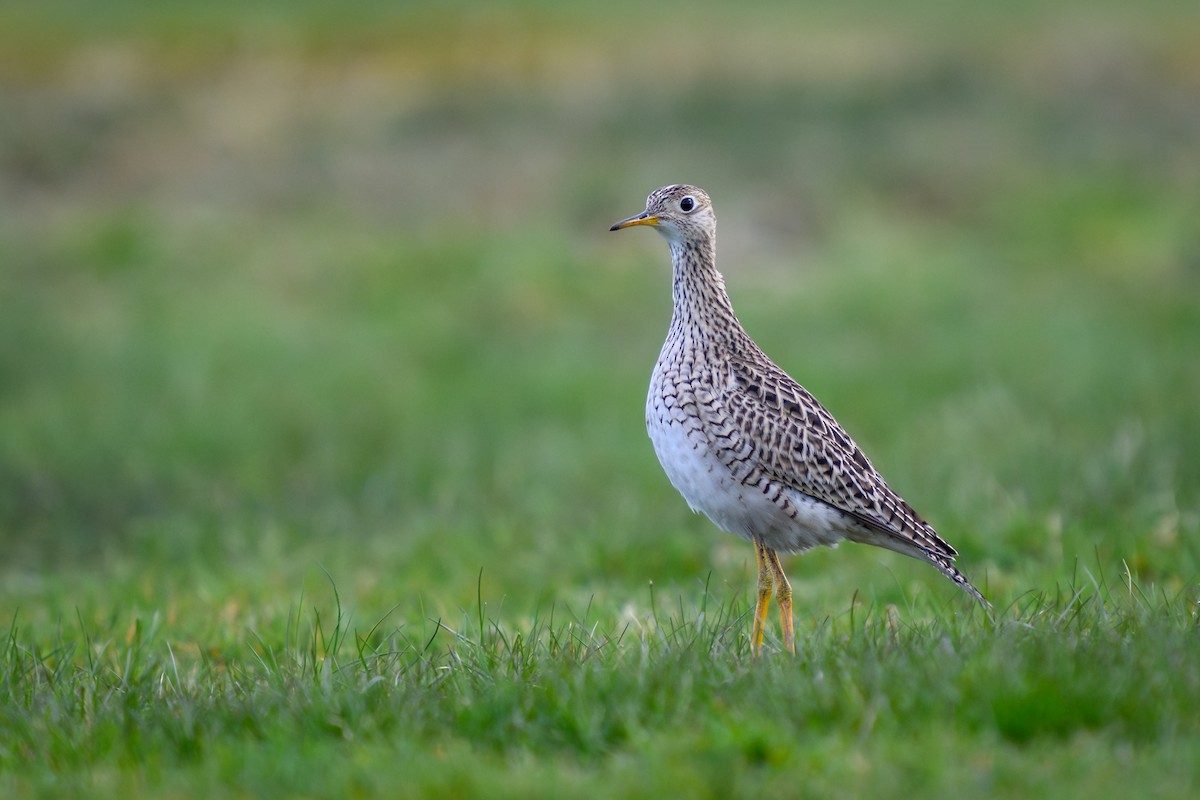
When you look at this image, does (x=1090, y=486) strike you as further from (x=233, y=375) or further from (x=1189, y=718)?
(x=233, y=375)

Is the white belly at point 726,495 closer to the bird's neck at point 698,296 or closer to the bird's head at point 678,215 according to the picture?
the bird's neck at point 698,296

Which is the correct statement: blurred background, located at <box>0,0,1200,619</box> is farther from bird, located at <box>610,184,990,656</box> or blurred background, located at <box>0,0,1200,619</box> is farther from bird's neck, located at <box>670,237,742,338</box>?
bird's neck, located at <box>670,237,742,338</box>

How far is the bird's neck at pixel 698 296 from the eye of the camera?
6238 millimetres

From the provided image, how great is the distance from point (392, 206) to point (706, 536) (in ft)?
36.0

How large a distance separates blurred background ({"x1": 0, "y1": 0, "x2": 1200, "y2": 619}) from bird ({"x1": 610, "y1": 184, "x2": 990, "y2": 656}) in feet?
3.09

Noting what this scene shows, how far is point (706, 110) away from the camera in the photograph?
2052 centimetres

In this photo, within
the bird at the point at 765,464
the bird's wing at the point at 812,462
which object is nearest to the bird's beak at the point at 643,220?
the bird at the point at 765,464

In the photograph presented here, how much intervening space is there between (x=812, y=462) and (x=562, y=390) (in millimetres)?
7144

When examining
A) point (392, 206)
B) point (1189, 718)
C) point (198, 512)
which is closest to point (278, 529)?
point (198, 512)

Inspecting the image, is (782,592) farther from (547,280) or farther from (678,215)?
(547,280)

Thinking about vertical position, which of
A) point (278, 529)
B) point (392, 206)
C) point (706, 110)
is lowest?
point (278, 529)

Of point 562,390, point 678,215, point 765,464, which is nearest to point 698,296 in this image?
point 678,215

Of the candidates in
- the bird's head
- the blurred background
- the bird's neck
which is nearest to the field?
the blurred background

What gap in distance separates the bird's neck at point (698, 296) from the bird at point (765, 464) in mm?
16
